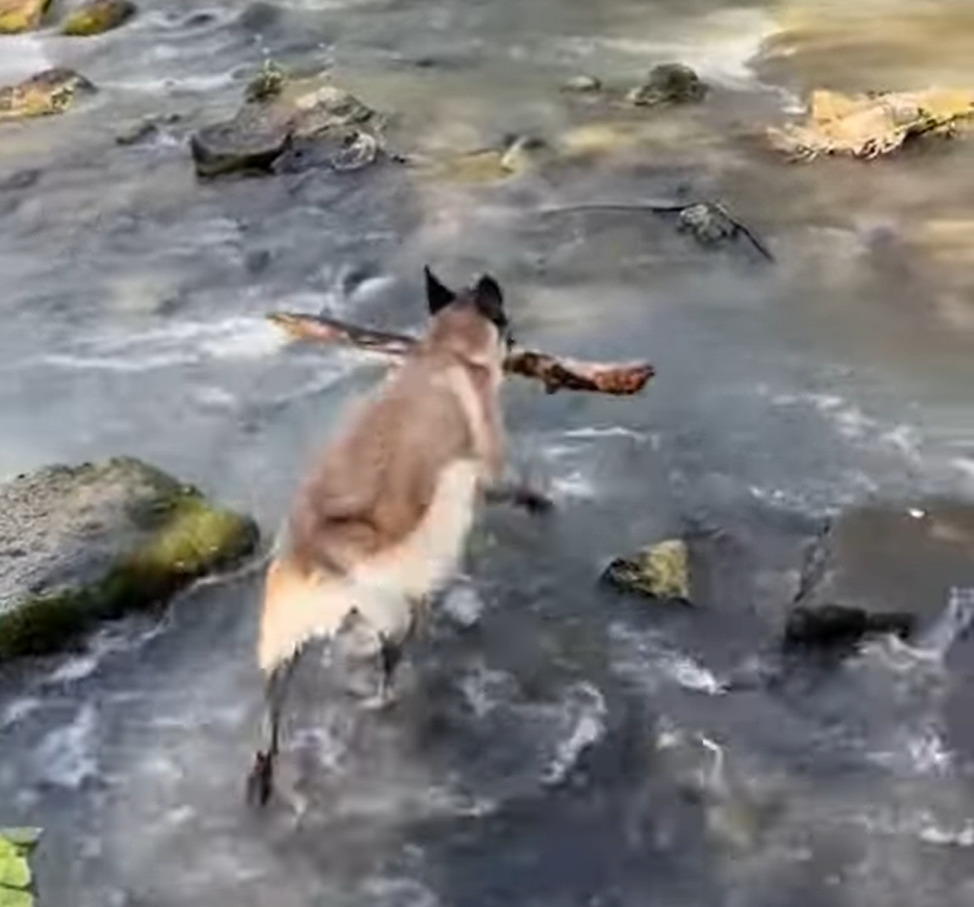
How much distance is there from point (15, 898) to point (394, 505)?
1.77m

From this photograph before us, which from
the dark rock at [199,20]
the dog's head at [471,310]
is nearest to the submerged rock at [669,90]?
the dark rock at [199,20]

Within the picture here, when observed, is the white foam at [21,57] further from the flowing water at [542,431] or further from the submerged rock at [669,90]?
the submerged rock at [669,90]

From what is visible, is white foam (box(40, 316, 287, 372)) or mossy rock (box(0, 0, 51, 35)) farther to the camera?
mossy rock (box(0, 0, 51, 35))

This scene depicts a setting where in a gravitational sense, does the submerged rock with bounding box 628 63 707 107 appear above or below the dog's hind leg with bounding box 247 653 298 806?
below

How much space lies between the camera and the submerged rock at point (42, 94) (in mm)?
15117

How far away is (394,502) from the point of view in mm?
7301

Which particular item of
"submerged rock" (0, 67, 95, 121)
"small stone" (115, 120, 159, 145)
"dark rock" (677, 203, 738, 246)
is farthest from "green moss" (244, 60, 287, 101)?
"dark rock" (677, 203, 738, 246)

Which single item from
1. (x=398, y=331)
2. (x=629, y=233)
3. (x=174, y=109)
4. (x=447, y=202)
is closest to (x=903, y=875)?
(x=398, y=331)

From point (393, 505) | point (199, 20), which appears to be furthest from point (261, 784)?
point (199, 20)

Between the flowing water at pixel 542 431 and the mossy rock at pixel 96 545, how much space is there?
13cm

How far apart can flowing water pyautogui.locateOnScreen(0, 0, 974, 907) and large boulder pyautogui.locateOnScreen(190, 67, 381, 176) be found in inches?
9.2

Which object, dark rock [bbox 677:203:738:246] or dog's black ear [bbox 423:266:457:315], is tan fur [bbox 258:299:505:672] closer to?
dog's black ear [bbox 423:266:457:315]

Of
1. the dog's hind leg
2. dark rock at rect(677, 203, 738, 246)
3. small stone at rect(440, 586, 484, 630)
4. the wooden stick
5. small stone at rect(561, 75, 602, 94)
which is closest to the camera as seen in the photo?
the dog's hind leg

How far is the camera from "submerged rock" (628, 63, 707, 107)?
14.3 m
